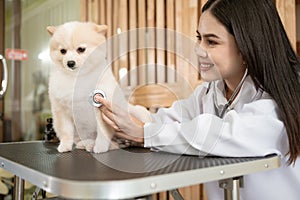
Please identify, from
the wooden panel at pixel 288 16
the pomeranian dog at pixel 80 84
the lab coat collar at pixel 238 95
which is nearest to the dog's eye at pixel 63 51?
the pomeranian dog at pixel 80 84

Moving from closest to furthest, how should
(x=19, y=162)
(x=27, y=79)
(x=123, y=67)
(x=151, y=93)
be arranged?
(x=19, y=162), (x=151, y=93), (x=123, y=67), (x=27, y=79)

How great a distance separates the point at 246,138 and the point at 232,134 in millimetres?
33

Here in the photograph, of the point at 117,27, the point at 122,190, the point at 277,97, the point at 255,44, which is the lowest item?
the point at 122,190

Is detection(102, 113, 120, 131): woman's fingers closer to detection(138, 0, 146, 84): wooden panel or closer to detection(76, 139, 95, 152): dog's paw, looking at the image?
detection(76, 139, 95, 152): dog's paw

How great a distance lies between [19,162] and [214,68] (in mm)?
557

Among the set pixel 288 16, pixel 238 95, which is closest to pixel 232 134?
pixel 238 95

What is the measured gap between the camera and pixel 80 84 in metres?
0.83

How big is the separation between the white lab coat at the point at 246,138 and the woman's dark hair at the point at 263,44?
4cm

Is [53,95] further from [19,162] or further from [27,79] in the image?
[27,79]

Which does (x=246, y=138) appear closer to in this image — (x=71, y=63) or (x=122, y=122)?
(x=122, y=122)

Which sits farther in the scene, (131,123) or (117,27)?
(117,27)

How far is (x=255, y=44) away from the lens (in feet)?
2.86

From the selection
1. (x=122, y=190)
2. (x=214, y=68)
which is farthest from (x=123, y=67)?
(x=122, y=190)

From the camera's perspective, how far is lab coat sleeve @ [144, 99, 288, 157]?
752 millimetres
